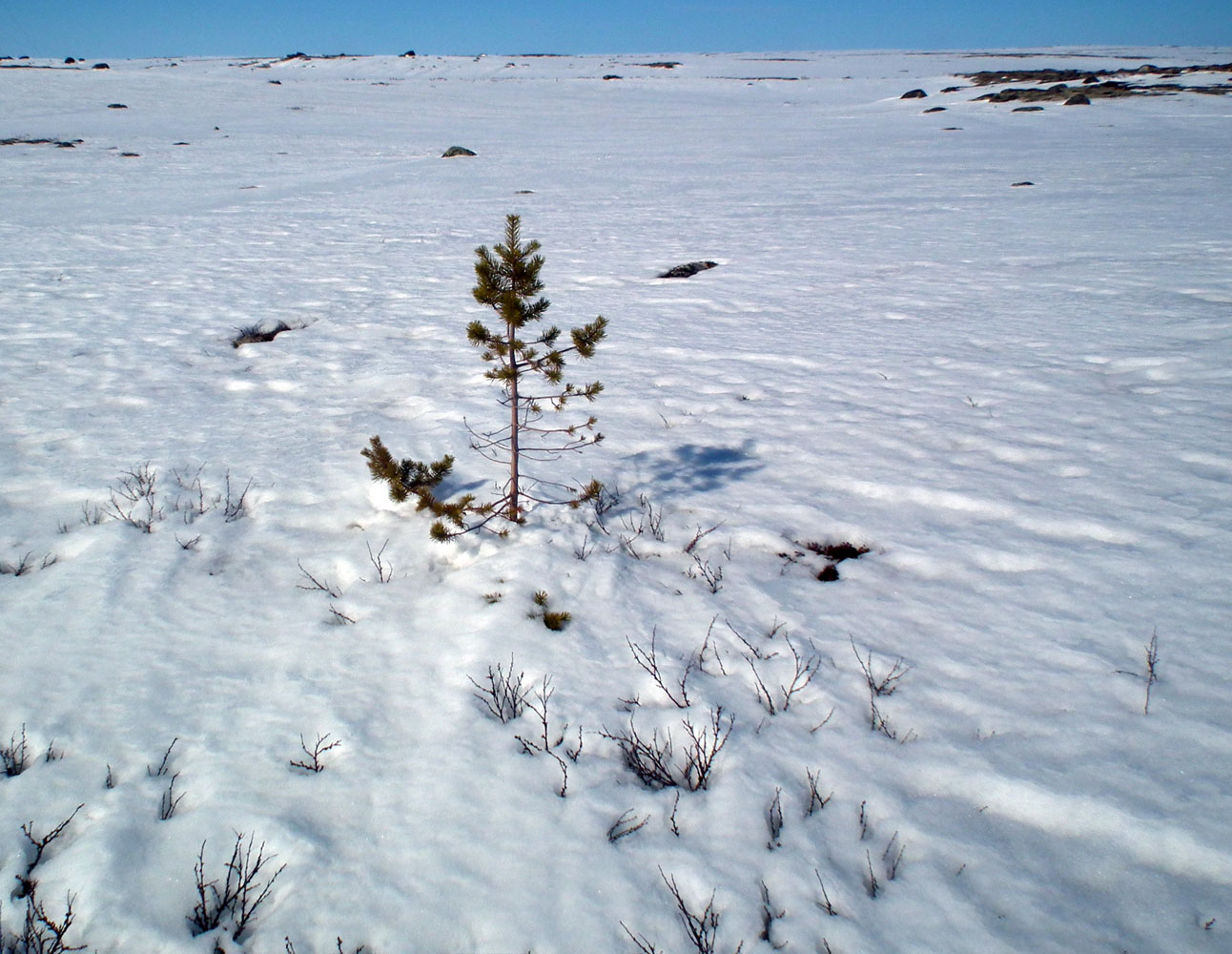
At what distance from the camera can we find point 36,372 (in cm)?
603

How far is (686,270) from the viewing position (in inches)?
389

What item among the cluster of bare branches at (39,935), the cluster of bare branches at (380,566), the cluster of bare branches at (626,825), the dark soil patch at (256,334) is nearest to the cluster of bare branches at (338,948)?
the cluster of bare branches at (39,935)

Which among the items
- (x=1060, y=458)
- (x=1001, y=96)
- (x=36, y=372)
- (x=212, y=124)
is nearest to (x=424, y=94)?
A: (x=212, y=124)

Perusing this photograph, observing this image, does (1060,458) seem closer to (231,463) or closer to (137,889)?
A: (137,889)

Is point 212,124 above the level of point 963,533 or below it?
above

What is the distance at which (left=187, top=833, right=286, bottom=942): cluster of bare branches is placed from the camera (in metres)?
1.99

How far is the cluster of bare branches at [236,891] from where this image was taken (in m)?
1.99

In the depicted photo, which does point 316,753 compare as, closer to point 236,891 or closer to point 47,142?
point 236,891

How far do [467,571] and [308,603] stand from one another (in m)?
0.73

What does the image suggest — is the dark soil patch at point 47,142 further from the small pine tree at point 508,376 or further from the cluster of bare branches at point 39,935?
the cluster of bare branches at point 39,935

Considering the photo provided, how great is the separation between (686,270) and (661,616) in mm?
7535

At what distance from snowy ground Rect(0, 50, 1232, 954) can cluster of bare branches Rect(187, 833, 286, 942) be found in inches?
1.3

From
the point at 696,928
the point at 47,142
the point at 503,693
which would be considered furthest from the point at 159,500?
the point at 47,142

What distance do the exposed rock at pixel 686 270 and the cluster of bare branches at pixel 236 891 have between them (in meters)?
8.69
